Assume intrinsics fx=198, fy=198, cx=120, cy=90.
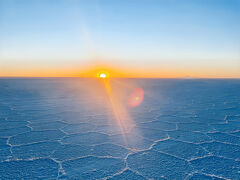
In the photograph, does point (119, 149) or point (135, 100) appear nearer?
point (119, 149)

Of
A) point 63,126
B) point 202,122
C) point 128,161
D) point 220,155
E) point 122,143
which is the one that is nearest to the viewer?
point 128,161

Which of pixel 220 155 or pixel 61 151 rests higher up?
pixel 61 151

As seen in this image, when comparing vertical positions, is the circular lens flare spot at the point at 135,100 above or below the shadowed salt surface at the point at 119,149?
above

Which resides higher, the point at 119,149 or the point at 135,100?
the point at 135,100

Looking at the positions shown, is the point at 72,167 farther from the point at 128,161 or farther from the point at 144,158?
the point at 144,158

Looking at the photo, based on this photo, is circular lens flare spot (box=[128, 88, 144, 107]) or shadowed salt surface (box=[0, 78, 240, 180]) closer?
shadowed salt surface (box=[0, 78, 240, 180])

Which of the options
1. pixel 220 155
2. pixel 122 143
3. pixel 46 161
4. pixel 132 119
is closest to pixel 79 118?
pixel 132 119

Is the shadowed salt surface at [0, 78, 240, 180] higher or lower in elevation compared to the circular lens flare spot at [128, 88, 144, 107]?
lower

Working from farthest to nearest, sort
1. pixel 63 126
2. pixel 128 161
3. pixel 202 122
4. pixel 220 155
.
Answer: pixel 202 122 → pixel 63 126 → pixel 220 155 → pixel 128 161

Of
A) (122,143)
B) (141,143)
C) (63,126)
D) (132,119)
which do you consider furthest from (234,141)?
(63,126)

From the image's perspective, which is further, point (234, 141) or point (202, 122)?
point (202, 122)

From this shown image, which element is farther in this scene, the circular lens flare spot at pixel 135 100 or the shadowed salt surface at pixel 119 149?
the circular lens flare spot at pixel 135 100
